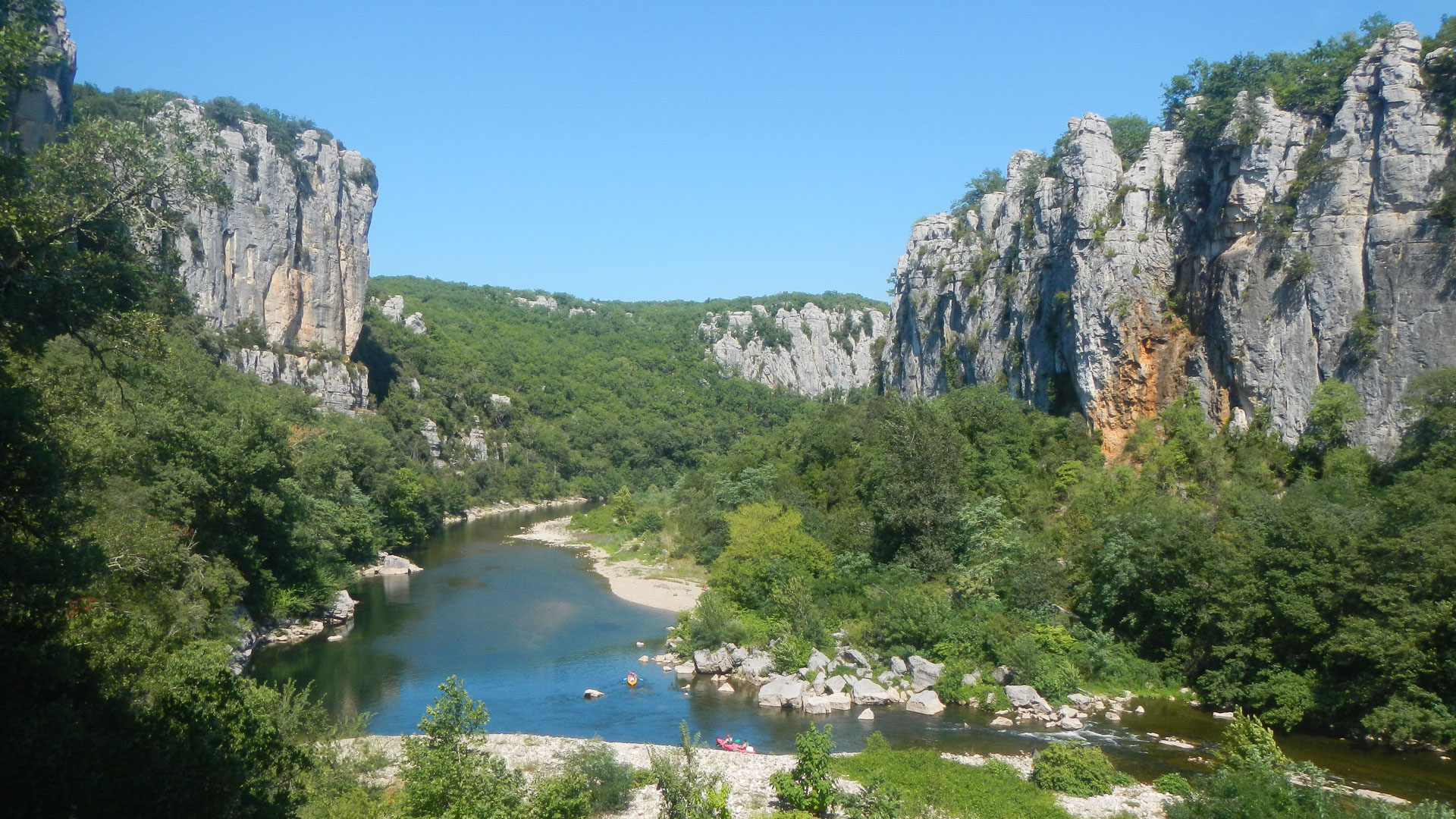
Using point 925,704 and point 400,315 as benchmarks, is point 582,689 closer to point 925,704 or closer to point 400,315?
point 925,704

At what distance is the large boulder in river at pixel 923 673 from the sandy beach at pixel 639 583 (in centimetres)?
1117

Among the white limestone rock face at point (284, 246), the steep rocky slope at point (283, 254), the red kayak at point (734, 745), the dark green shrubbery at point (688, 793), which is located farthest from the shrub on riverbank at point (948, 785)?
the white limestone rock face at point (284, 246)

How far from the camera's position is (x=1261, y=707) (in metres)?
18.3

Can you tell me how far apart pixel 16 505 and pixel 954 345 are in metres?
38.6

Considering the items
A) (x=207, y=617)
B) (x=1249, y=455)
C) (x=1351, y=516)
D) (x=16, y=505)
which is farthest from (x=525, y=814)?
(x=1249, y=455)

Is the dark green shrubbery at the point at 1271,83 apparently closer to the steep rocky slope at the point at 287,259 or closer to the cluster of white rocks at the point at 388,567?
the cluster of white rocks at the point at 388,567

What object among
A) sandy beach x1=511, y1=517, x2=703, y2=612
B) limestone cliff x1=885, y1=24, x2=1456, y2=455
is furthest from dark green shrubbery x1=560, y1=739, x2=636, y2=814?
limestone cliff x1=885, y1=24, x2=1456, y2=455

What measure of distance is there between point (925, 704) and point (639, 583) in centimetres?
1818

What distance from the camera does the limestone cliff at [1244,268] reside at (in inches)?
939

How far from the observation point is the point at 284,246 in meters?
55.4

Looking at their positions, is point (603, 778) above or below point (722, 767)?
above

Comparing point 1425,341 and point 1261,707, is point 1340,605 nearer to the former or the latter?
point 1261,707

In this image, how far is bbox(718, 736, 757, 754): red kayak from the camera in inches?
698

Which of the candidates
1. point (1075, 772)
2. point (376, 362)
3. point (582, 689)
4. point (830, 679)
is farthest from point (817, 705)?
point (376, 362)
